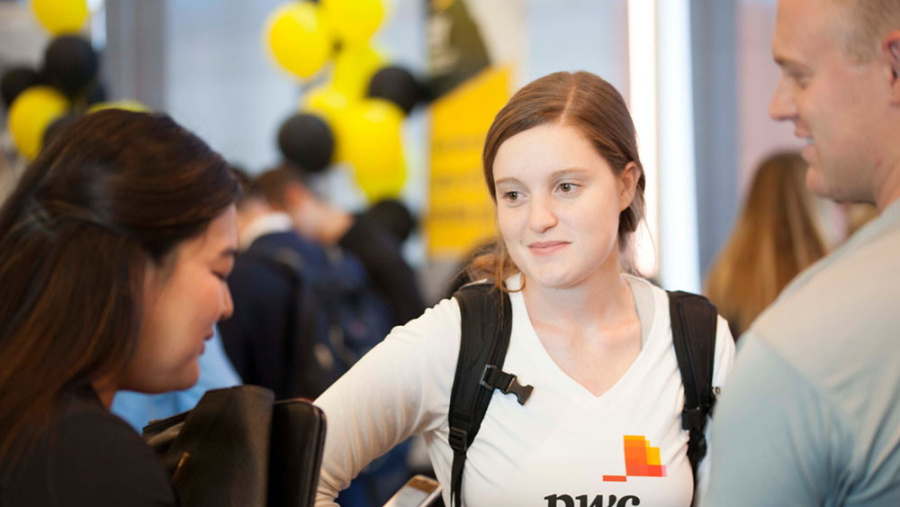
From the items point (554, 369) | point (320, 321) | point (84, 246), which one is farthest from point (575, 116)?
point (320, 321)

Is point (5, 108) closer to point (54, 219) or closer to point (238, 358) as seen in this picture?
point (238, 358)

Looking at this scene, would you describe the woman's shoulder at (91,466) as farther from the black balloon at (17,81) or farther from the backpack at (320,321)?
the black balloon at (17,81)

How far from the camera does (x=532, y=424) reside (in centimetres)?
151

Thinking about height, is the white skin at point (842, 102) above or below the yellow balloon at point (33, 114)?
above

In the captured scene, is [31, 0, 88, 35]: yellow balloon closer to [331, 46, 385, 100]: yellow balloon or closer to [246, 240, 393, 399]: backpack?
[331, 46, 385, 100]: yellow balloon

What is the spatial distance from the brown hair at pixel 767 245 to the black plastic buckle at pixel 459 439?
149cm

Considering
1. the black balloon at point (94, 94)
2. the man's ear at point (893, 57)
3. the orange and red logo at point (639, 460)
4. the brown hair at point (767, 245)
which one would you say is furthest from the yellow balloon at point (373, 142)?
the man's ear at point (893, 57)

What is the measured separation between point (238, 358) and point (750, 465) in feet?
7.30

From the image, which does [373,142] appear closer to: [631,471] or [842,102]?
[631,471]

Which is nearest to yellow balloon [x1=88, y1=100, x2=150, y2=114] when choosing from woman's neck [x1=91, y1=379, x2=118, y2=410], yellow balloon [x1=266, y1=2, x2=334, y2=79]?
woman's neck [x1=91, y1=379, x2=118, y2=410]

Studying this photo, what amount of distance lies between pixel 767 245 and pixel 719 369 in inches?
55.9

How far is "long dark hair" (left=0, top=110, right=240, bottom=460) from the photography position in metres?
1.14

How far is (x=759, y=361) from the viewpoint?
98 cm

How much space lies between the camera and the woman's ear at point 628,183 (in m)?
1.62
